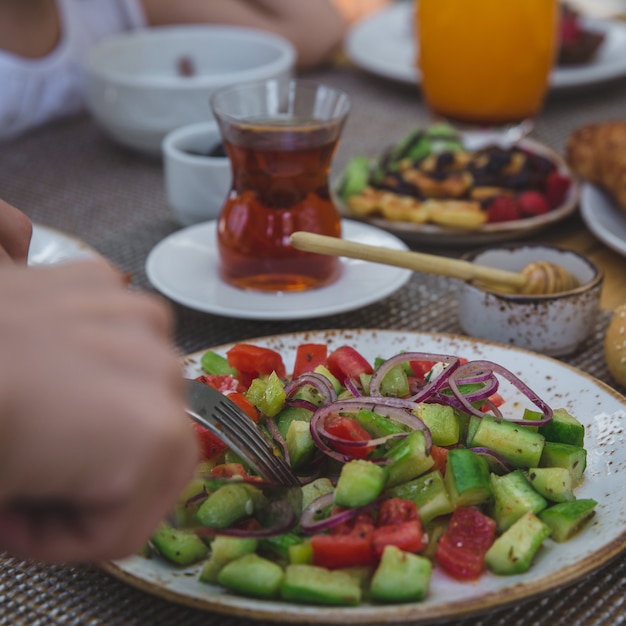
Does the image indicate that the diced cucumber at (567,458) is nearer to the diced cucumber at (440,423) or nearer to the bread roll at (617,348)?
the diced cucumber at (440,423)

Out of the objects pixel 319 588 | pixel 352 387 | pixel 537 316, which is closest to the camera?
pixel 319 588

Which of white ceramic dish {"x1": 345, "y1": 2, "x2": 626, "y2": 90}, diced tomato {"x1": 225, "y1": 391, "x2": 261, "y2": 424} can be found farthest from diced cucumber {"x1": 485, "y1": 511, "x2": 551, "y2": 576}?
white ceramic dish {"x1": 345, "y1": 2, "x2": 626, "y2": 90}

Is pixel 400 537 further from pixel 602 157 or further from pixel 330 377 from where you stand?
pixel 602 157

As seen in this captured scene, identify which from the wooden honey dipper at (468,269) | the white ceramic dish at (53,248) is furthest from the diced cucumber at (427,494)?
the white ceramic dish at (53,248)

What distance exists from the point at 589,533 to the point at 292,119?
943 mm

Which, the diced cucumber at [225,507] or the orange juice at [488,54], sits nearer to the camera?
the diced cucumber at [225,507]

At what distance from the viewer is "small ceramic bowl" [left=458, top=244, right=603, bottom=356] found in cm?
134

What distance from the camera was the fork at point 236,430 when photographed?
916 millimetres

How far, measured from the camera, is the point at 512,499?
92 centimetres

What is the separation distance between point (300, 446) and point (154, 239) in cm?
96

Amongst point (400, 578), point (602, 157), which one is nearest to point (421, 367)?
point (400, 578)

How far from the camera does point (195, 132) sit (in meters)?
1.88

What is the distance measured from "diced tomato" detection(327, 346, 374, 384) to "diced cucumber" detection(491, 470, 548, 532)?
0.83ft

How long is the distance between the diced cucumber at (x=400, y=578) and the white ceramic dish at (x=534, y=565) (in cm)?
1
